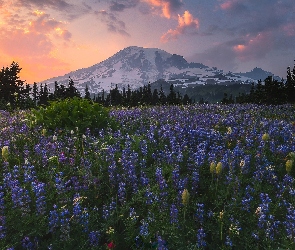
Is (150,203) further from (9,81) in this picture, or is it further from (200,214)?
(9,81)

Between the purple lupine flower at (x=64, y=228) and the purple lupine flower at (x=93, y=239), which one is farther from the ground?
the purple lupine flower at (x=64, y=228)

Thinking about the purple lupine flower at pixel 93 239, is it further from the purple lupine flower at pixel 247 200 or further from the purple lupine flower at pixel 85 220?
the purple lupine flower at pixel 247 200

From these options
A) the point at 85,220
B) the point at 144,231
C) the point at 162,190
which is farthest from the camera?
the point at 162,190

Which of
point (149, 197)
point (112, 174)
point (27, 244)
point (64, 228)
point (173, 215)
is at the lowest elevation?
point (27, 244)

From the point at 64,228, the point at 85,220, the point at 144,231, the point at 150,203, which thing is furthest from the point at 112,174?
the point at 144,231

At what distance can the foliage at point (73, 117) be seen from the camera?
30.8 feet

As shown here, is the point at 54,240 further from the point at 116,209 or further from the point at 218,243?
the point at 218,243

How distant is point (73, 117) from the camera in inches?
374

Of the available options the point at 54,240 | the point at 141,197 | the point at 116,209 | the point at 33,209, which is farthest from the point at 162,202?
the point at 33,209

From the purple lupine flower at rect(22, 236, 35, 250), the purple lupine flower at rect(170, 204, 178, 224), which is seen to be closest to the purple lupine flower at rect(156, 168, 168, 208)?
the purple lupine flower at rect(170, 204, 178, 224)

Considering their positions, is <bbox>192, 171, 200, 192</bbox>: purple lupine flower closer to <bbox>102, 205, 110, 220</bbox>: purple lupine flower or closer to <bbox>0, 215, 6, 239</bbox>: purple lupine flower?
<bbox>102, 205, 110, 220</bbox>: purple lupine flower

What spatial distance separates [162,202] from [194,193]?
2.59 feet

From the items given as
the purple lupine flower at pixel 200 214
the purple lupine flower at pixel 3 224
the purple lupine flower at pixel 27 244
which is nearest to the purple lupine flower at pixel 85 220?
the purple lupine flower at pixel 27 244

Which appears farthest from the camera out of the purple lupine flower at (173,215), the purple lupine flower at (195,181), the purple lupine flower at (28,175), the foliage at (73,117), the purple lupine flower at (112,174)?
the foliage at (73,117)
